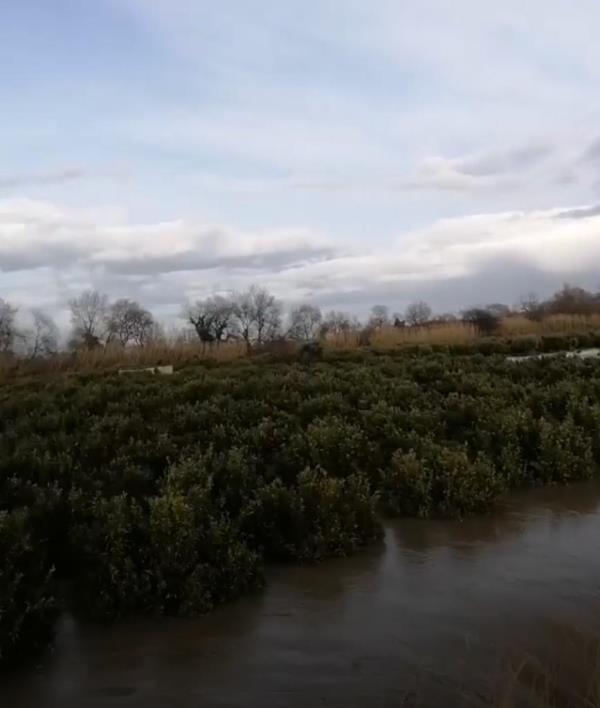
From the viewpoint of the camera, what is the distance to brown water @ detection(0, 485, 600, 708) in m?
4.25

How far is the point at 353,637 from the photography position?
15.9 ft

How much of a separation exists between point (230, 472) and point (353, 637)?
2.58m

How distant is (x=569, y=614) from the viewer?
5051mm

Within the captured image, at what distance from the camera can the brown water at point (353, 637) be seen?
13.9ft

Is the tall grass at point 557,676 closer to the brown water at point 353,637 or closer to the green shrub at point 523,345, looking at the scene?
the brown water at point 353,637

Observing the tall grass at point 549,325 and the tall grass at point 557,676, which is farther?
the tall grass at point 549,325

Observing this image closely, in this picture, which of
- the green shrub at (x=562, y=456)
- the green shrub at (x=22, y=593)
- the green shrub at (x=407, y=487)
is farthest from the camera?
the green shrub at (x=562, y=456)

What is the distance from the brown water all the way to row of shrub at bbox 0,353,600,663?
228 mm

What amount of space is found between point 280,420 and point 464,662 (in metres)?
5.07

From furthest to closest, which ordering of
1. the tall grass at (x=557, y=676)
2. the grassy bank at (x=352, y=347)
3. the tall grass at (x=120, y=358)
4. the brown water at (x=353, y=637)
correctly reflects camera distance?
the grassy bank at (x=352, y=347) < the tall grass at (x=120, y=358) < the brown water at (x=353, y=637) < the tall grass at (x=557, y=676)

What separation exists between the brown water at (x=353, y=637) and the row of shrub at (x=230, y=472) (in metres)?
0.23

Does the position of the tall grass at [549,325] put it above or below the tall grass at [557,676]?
above

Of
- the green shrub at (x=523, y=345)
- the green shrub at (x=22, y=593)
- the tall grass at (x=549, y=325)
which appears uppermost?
the tall grass at (x=549, y=325)

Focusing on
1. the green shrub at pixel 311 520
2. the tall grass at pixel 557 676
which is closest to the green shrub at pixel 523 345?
the green shrub at pixel 311 520
